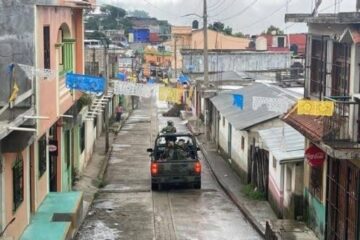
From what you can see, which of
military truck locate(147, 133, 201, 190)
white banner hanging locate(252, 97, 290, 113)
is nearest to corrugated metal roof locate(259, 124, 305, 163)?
white banner hanging locate(252, 97, 290, 113)

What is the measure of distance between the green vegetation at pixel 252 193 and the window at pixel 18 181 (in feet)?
28.6

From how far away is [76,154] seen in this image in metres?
27.4

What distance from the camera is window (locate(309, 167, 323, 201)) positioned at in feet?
57.0

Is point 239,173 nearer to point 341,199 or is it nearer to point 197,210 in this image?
point 197,210

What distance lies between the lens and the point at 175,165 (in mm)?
25516

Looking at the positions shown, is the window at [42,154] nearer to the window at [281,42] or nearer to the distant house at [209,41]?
the distant house at [209,41]

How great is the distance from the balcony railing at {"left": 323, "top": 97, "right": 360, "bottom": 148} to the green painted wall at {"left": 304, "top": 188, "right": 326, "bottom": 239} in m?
3.15

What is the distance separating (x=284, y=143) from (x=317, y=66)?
11.1 feet

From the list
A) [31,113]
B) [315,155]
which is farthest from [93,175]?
[31,113]

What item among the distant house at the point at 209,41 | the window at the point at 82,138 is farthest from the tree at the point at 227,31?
the window at the point at 82,138

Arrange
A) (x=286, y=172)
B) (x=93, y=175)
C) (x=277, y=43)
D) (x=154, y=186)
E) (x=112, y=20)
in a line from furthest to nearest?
(x=112, y=20) < (x=277, y=43) < (x=93, y=175) < (x=154, y=186) < (x=286, y=172)

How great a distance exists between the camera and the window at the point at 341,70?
599 inches

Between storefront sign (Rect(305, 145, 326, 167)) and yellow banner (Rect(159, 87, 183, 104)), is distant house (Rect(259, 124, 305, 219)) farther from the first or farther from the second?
yellow banner (Rect(159, 87, 183, 104))

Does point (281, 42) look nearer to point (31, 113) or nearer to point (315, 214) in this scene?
point (315, 214)
